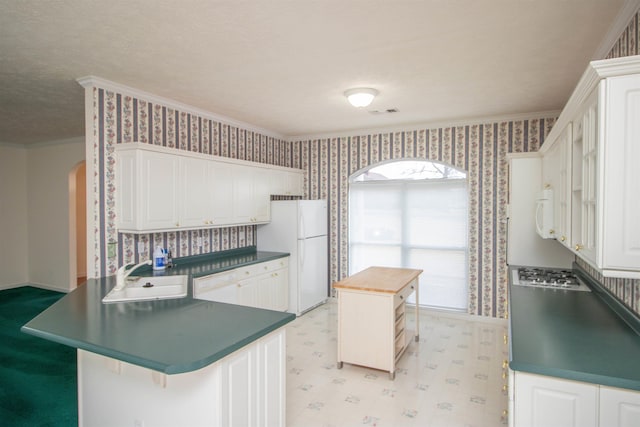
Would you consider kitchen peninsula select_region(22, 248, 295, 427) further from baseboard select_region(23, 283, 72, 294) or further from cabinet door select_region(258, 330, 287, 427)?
baseboard select_region(23, 283, 72, 294)

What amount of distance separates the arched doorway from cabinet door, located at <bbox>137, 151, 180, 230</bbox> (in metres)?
3.76

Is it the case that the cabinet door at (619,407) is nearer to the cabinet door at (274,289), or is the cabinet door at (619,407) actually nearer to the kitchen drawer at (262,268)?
the kitchen drawer at (262,268)

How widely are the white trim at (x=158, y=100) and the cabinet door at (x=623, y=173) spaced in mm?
3716

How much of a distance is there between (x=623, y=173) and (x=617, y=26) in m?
1.40

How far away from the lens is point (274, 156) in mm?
6008

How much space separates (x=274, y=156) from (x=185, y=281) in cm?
309

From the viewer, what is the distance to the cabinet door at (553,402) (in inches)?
62.2

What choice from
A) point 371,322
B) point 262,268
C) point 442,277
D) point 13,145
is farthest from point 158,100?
point 13,145

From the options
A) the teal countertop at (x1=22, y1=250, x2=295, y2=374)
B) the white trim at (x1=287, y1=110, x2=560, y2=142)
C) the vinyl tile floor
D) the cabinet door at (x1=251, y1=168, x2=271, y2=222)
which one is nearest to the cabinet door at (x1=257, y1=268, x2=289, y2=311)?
the vinyl tile floor

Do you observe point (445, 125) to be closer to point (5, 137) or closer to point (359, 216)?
point (359, 216)

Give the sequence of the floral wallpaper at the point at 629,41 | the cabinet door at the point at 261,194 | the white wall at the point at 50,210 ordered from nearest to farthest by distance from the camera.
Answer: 1. the floral wallpaper at the point at 629,41
2. the cabinet door at the point at 261,194
3. the white wall at the point at 50,210

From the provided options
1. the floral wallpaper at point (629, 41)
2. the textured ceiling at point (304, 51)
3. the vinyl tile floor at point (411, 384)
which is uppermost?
the textured ceiling at point (304, 51)

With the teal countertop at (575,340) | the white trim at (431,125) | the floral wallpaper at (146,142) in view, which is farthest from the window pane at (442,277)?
the floral wallpaper at (146,142)

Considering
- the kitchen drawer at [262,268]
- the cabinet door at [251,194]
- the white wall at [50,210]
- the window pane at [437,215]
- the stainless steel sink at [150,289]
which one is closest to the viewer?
the stainless steel sink at [150,289]
